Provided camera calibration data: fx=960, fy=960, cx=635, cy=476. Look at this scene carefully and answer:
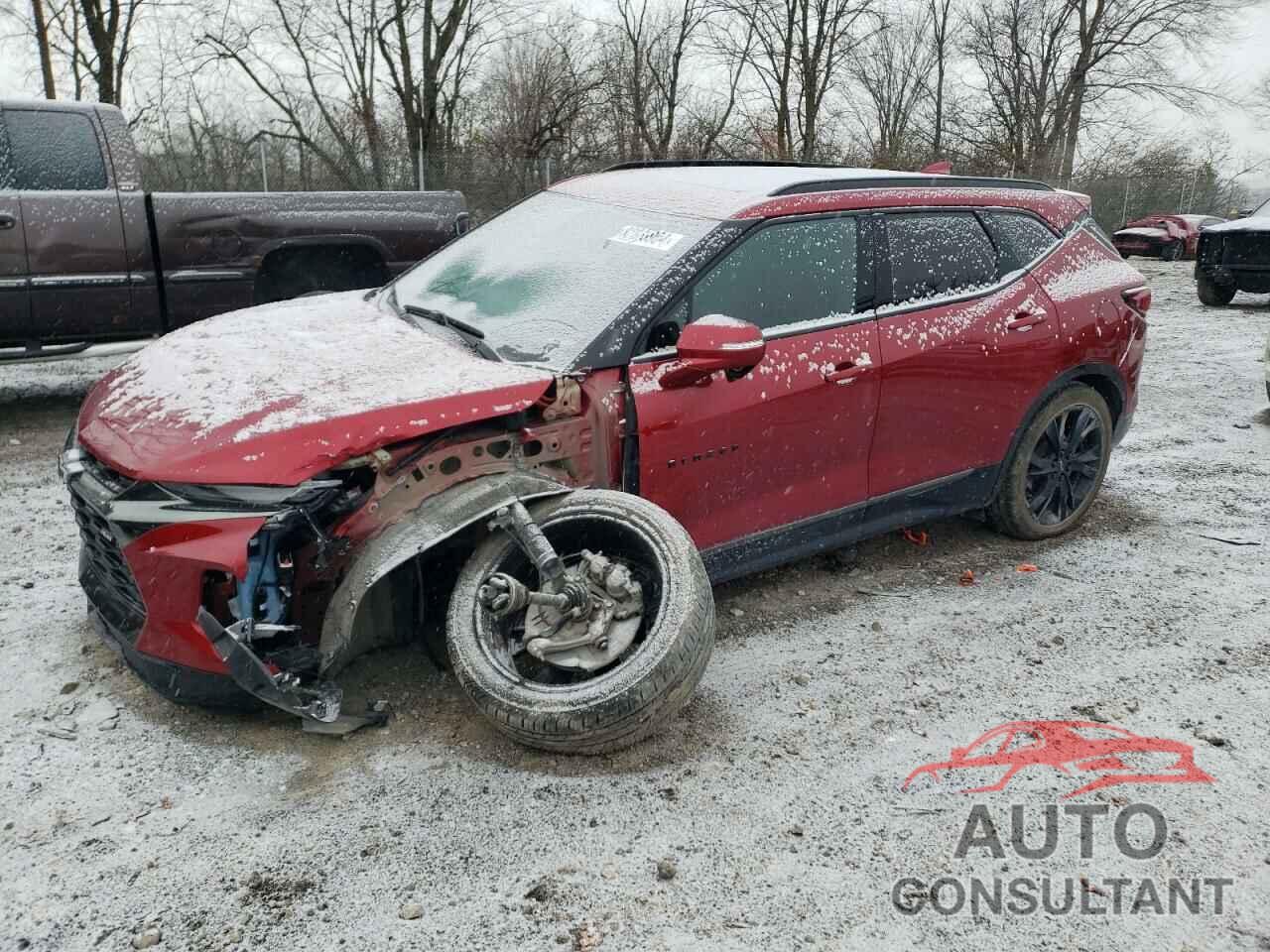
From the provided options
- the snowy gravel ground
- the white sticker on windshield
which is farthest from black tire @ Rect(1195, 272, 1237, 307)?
the white sticker on windshield

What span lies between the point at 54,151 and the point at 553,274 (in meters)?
4.37

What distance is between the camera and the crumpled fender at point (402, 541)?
265 centimetres

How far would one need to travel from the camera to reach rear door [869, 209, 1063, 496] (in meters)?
3.72

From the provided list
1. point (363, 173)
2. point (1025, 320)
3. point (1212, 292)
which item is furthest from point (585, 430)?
point (363, 173)

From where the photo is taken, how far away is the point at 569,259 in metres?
3.55

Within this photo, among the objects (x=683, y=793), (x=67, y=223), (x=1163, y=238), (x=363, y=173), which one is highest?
(x=363, y=173)

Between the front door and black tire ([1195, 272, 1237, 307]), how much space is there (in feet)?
36.3

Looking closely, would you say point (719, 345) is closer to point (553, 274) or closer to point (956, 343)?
point (553, 274)

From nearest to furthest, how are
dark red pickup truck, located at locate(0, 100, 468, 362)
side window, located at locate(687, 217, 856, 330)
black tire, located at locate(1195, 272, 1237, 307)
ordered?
side window, located at locate(687, 217, 856, 330) → dark red pickup truck, located at locate(0, 100, 468, 362) → black tire, located at locate(1195, 272, 1237, 307)

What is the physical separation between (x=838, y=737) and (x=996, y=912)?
75cm

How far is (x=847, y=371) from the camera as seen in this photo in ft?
11.6

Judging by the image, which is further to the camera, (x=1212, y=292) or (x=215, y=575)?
(x=1212, y=292)

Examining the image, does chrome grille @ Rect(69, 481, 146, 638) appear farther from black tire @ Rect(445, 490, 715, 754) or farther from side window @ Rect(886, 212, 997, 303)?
side window @ Rect(886, 212, 997, 303)

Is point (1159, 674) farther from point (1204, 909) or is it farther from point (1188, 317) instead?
point (1188, 317)
